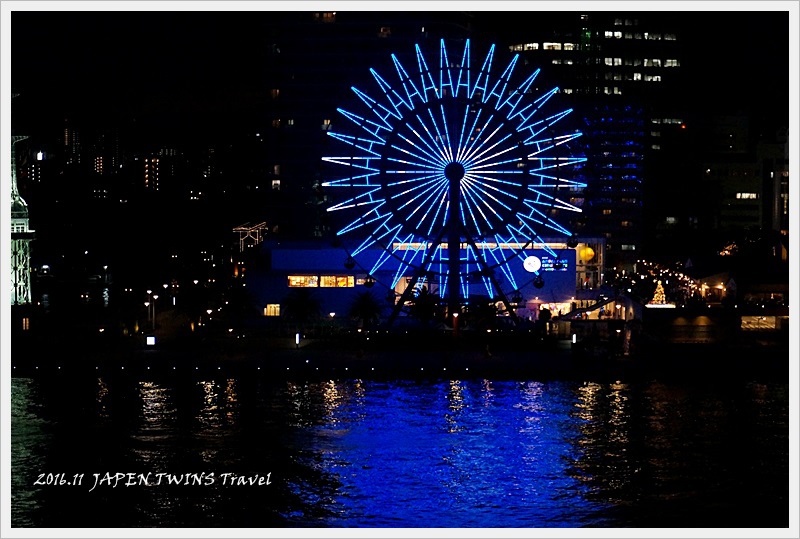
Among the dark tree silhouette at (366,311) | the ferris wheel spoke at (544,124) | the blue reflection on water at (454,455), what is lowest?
the blue reflection on water at (454,455)

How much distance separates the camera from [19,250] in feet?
147

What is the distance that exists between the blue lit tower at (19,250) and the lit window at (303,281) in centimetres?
777

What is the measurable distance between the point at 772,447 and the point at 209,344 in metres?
16.1

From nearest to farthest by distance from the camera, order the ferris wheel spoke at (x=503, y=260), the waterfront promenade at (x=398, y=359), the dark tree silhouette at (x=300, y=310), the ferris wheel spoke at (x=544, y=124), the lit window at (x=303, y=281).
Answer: the waterfront promenade at (x=398, y=359) < the ferris wheel spoke at (x=544, y=124) < the ferris wheel spoke at (x=503, y=260) < the dark tree silhouette at (x=300, y=310) < the lit window at (x=303, y=281)

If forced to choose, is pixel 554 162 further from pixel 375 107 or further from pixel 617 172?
pixel 617 172

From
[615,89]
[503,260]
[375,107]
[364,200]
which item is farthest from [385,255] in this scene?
[615,89]

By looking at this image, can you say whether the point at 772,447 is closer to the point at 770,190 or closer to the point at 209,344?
the point at 209,344

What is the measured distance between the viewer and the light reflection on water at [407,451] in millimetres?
23438

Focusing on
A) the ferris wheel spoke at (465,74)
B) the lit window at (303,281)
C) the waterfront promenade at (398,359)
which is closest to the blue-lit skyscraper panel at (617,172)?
the lit window at (303,281)

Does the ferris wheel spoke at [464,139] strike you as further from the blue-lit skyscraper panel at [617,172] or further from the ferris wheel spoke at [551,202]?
the blue-lit skyscraper panel at [617,172]

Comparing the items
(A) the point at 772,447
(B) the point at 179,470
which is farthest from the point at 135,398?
(A) the point at 772,447

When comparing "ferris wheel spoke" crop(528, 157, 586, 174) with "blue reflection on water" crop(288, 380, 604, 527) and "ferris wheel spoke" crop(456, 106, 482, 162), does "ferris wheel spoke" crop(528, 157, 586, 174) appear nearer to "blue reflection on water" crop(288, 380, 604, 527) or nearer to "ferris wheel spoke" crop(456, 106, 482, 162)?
"ferris wheel spoke" crop(456, 106, 482, 162)

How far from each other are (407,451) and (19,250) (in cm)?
2088

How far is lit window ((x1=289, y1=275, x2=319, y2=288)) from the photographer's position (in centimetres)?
4706
